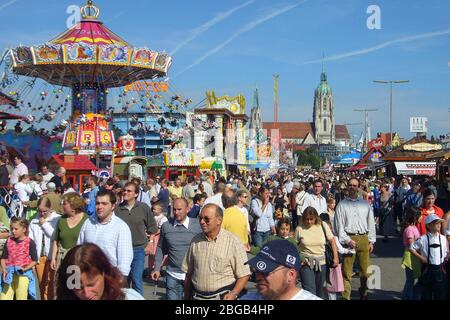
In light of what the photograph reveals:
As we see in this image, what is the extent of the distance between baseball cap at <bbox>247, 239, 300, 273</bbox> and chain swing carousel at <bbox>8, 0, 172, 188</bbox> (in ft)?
85.4

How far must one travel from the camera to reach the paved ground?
9125mm

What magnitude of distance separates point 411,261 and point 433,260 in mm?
388

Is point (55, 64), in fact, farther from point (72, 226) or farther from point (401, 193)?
point (72, 226)

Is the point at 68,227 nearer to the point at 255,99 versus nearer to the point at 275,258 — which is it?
the point at 275,258

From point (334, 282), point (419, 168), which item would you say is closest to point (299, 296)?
point (334, 282)

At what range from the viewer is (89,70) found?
1387 inches

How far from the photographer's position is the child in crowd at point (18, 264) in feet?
23.4

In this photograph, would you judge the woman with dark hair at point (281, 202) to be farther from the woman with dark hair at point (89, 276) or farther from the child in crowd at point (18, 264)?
the woman with dark hair at point (89, 276)

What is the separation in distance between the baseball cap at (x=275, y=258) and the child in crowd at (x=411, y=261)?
181 inches

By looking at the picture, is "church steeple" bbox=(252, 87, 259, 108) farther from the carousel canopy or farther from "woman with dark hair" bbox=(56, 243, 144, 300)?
"woman with dark hair" bbox=(56, 243, 144, 300)

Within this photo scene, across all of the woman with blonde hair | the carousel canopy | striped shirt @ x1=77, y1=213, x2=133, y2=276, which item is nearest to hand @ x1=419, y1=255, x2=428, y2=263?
striped shirt @ x1=77, y1=213, x2=133, y2=276

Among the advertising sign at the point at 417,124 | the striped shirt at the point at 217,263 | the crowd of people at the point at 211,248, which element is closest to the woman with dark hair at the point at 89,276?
the crowd of people at the point at 211,248

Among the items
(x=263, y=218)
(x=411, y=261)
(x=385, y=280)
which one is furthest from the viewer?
(x=263, y=218)
